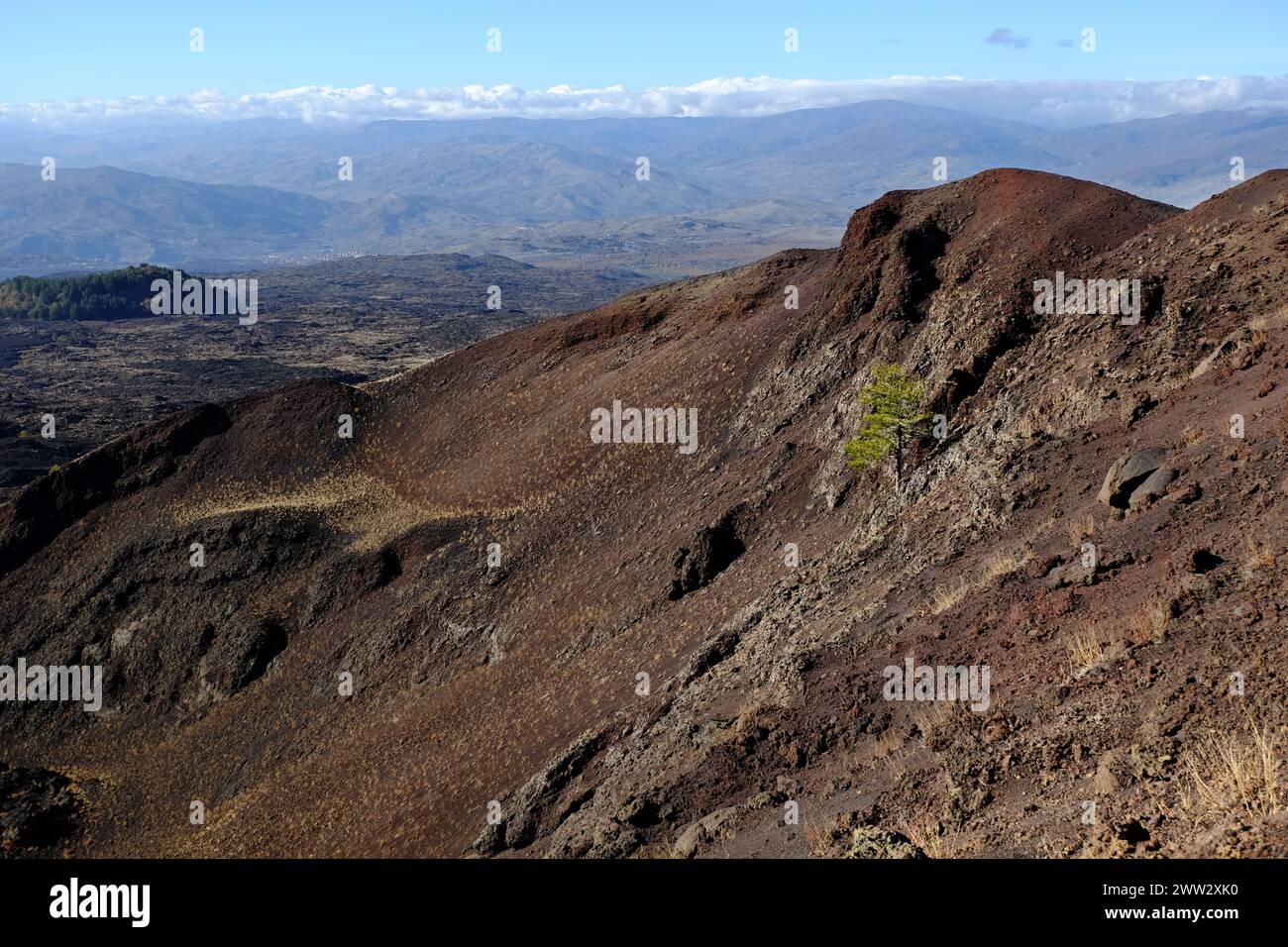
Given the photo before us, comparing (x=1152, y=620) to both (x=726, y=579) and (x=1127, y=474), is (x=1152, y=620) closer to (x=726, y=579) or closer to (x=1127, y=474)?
(x=1127, y=474)

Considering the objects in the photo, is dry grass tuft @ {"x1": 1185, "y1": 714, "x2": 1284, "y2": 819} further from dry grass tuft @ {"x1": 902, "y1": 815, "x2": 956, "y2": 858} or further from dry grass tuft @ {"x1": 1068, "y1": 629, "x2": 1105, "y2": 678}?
dry grass tuft @ {"x1": 1068, "y1": 629, "x2": 1105, "y2": 678}

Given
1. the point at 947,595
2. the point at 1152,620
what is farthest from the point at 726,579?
the point at 1152,620

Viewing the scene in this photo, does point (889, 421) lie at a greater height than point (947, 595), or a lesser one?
greater

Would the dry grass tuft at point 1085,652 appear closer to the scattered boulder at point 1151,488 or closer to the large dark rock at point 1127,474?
the scattered boulder at point 1151,488

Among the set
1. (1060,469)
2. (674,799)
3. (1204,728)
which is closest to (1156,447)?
(1060,469)

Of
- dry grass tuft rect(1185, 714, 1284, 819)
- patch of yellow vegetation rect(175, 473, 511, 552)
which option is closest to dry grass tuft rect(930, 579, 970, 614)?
dry grass tuft rect(1185, 714, 1284, 819)
